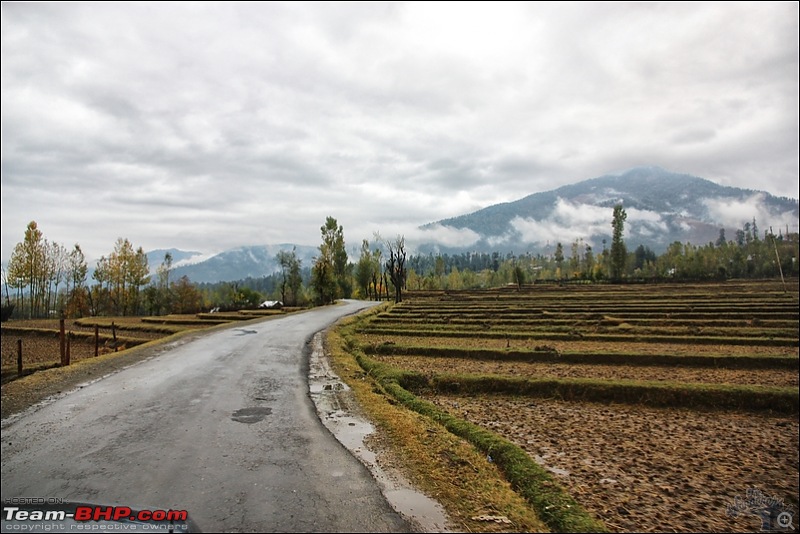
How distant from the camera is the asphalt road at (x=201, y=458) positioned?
5867mm

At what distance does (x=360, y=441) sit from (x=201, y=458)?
121 inches

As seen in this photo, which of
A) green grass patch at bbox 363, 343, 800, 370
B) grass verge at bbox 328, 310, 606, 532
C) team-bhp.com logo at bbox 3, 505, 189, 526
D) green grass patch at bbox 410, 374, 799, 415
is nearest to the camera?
team-bhp.com logo at bbox 3, 505, 189, 526

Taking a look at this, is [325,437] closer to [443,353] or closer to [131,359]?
[131,359]

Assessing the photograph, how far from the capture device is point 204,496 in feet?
20.1

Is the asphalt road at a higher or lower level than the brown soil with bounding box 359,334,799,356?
higher

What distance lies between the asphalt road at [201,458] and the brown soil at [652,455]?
5068 millimetres

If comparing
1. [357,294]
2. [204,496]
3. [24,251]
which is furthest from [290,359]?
[357,294]

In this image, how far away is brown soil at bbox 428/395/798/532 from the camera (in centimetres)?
840

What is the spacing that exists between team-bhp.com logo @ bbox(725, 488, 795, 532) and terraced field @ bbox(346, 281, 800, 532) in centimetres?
7

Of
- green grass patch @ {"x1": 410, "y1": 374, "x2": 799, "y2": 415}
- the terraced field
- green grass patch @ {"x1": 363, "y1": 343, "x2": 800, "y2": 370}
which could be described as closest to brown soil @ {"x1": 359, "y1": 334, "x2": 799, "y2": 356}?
the terraced field

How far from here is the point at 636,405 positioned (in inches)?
672

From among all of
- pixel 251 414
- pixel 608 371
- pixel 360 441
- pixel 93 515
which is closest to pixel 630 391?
pixel 608 371

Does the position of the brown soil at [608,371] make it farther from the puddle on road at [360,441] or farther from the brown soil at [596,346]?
the puddle on road at [360,441]

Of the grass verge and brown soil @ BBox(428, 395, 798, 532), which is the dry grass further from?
brown soil @ BBox(428, 395, 798, 532)
